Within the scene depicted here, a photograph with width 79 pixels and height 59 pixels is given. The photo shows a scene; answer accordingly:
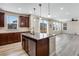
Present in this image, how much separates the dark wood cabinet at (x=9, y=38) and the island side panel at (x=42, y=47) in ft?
8.11

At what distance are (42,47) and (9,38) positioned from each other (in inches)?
124

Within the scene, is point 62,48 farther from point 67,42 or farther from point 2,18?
point 2,18

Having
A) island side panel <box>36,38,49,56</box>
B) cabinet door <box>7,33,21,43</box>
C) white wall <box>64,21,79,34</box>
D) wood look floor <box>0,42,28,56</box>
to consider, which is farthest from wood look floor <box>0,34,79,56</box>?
cabinet door <box>7,33,21,43</box>

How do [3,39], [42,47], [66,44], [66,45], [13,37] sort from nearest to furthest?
[42,47] → [66,44] → [66,45] → [3,39] → [13,37]

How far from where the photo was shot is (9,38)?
20.4ft

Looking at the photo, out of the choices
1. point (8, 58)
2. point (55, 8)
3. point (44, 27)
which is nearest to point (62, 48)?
point (44, 27)

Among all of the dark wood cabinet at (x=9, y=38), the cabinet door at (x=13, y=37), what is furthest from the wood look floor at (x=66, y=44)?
the cabinet door at (x=13, y=37)

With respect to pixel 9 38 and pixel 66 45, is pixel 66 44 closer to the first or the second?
pixel 66 45

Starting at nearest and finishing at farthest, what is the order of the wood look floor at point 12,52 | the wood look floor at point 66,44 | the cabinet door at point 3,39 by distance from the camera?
the wood look floor at point 66,44 → the wood look floor at point 12,52 → the cabinet door at point 3,39

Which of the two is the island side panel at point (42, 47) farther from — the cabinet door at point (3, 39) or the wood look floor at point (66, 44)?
the cabinet door at point (3, 39)

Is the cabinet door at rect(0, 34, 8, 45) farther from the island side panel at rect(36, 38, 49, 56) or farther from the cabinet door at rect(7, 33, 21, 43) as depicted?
the island side panel at rect(36, 38, 49, 56)

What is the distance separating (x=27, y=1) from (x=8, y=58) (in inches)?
75.3

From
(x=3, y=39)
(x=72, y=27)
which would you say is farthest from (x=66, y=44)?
(x=3, y=39)

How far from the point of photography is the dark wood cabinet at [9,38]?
220 inches
